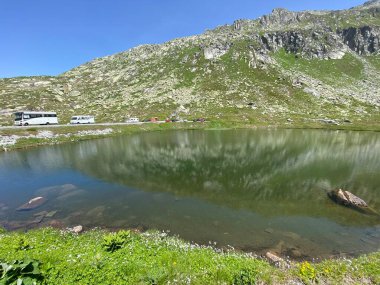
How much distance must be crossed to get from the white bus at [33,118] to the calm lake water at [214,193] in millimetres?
30928

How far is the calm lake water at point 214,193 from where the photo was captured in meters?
19.1

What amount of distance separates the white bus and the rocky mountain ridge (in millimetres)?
21609

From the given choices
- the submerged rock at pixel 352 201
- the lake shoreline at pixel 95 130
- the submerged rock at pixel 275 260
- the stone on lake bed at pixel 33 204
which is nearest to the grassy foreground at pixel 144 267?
the submerged rock at pixel 275 260

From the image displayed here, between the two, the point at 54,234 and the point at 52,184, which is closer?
the point at 54,234

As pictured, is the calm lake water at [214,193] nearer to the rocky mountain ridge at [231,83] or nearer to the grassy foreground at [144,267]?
the grassy foreground at [144,267]

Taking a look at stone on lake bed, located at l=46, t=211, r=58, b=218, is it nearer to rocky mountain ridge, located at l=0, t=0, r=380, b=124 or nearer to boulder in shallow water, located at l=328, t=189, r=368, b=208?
boulder in shallow water, located at l=328, t=189, r=368, b=208

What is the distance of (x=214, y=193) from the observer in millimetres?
28703

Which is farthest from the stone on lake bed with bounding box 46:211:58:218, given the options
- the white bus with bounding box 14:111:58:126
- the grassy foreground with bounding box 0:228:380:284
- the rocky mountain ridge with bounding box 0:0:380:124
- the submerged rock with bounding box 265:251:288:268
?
the rocky mountain ridge with bounding box 0:0:380:124

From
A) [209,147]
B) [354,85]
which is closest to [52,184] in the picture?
[209,147]

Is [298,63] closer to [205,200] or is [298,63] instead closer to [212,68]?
[212,68]

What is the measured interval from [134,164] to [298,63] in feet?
585

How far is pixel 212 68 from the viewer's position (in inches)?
6609

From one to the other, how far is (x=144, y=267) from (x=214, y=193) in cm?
1823

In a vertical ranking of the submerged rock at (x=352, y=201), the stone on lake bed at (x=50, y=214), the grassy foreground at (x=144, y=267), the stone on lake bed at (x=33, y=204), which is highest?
the grassy foreground at (x=144, y=267)
